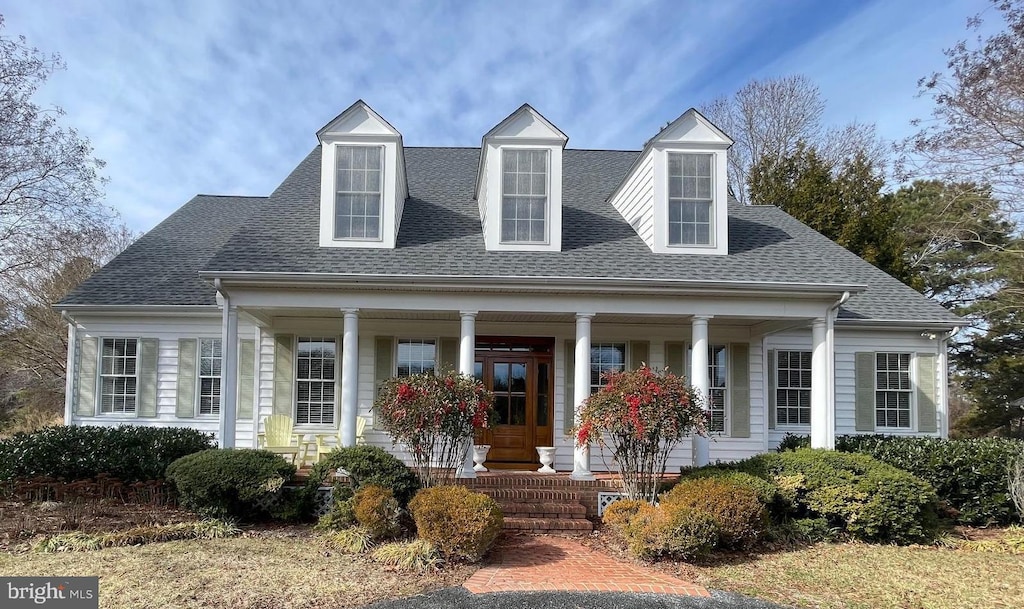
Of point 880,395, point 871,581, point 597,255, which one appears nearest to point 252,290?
point 597,255

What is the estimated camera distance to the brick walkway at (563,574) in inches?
237

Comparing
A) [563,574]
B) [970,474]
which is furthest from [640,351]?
[563,574]

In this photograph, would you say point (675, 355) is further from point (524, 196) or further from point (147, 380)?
point (147, 380)

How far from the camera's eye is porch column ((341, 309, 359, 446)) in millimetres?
9211

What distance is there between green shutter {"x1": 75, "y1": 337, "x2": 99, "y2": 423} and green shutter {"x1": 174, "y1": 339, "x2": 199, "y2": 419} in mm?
1533

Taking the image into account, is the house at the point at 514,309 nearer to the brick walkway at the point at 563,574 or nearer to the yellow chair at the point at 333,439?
the yellow chair at the point at 333,439

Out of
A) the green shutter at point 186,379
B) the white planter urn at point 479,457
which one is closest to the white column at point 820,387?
the white planter urn at point 479,457

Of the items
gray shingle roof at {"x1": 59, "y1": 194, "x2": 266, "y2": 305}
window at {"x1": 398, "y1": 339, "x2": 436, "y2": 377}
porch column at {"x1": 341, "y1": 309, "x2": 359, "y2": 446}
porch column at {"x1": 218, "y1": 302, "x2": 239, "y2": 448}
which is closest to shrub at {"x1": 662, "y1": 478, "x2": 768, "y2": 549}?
porch column at {"x1": 341, "y1": 309, "x2": 359, "y2": 446}

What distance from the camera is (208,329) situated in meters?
11.8

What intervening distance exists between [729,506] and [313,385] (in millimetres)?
7716

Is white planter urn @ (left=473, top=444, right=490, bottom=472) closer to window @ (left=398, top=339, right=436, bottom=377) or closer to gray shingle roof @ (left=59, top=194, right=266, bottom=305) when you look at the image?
window @ (left=398, top=339, right=436, bottom=377)

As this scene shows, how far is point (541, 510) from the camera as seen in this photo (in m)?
8.48

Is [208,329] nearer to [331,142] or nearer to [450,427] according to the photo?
[331,142]

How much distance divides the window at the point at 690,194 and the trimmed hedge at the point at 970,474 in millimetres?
4805
